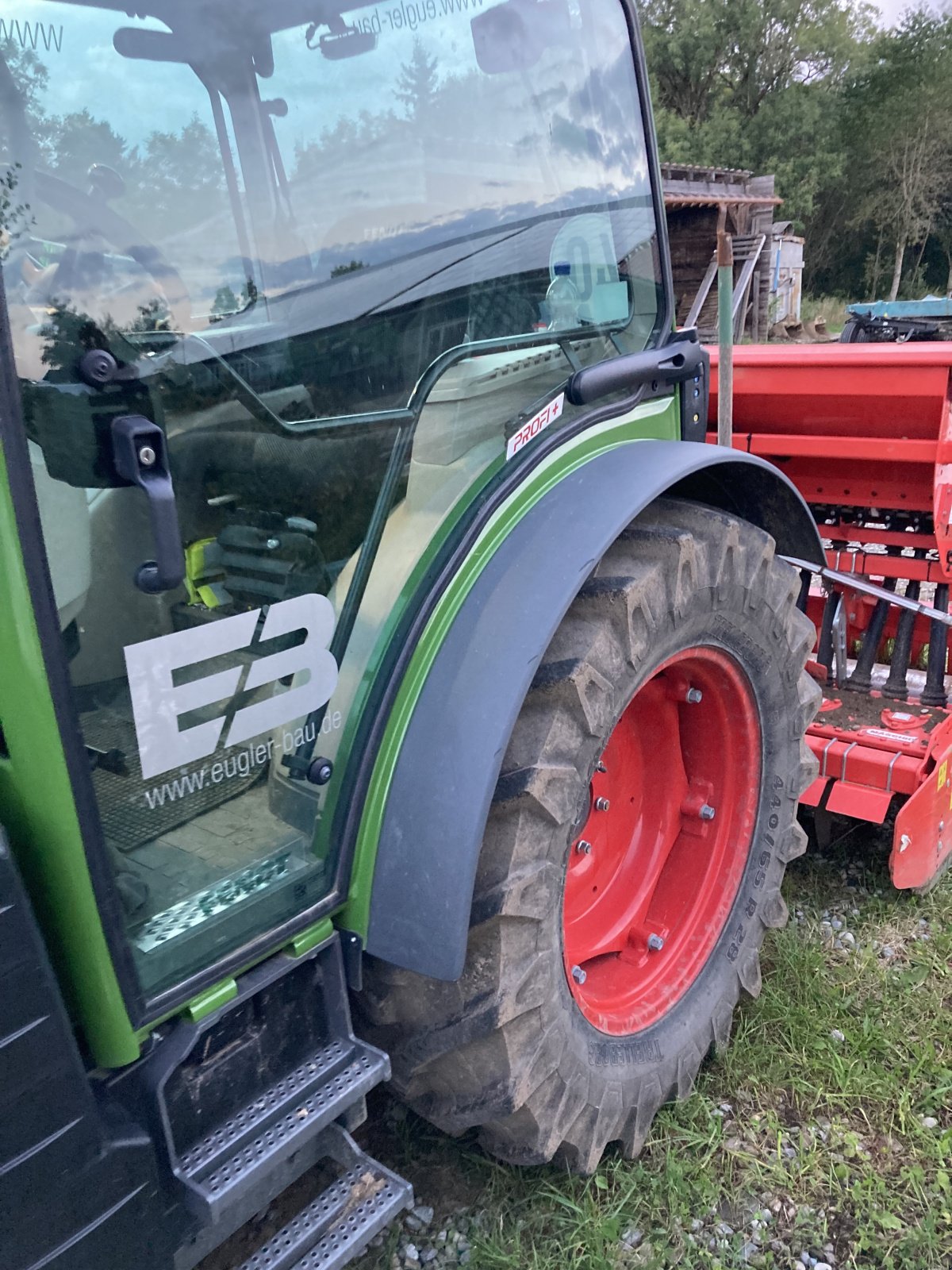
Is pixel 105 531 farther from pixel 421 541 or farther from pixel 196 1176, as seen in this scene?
pixel 196 1176

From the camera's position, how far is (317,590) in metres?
1.35

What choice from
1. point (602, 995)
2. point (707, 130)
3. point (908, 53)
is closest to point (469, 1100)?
point (602, 995)

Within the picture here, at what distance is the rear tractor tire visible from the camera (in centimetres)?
155

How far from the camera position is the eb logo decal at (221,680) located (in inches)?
44.0

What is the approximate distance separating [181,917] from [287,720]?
290 millimetres

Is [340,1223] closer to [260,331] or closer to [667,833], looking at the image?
[667,833]

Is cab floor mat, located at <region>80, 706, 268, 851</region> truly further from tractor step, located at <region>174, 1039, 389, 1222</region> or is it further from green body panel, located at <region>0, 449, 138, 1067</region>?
tractor step, located at <region>174, 1039, 389, 1222</region>

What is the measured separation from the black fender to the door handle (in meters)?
0.50

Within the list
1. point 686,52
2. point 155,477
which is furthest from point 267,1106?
point 686,52

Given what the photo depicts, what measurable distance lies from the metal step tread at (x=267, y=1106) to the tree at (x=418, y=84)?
142 cm

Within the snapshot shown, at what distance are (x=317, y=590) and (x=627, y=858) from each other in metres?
1.25

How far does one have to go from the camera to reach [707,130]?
86.4 ft

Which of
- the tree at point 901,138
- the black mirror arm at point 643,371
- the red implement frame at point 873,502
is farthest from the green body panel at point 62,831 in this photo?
the tree at point 901,138

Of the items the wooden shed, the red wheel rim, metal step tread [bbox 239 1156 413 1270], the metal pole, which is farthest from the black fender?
the wooden shed
